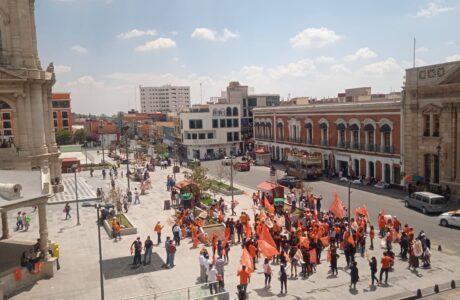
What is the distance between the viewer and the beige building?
120ft

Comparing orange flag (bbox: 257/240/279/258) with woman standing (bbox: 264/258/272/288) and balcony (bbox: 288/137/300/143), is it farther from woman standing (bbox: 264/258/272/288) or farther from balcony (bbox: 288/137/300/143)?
balcony (bbox: 288/137/300/143)

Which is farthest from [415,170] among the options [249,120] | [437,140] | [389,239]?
[249,120]

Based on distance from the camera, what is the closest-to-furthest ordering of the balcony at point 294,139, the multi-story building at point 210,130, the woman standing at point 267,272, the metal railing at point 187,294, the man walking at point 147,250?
the metal railing at point 187,294 < the woman standing at point 267,272 < the man walking at point 147,250 < the balcony at point 294,139 < the multi-story building at point 210,130

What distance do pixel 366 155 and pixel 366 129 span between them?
2.78m

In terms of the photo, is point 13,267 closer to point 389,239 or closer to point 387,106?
point 389,239

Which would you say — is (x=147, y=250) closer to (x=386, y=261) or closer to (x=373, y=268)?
(x=373, y=268)

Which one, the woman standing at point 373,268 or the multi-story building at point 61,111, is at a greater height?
the multi-story building at point 61,111

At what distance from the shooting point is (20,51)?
25562 mm

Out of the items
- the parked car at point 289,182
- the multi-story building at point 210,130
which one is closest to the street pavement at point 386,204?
the parked car at point 289,182

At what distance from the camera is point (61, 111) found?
113938 millimetres

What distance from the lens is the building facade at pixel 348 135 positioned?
44719mm

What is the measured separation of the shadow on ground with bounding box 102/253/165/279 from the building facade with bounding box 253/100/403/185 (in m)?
28.3

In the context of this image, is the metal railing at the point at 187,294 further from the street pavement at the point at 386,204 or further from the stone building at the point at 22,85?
the street pavement at the point at 386,204

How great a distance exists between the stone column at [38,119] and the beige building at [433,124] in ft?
98.1
